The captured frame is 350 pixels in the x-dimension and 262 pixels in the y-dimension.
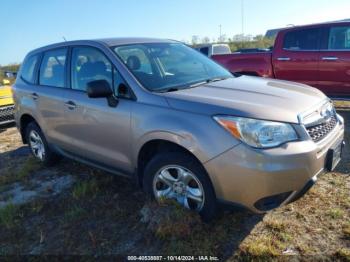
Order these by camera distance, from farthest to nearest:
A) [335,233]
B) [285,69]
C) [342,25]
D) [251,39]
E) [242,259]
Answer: [251,39]
[285,69]
[342,25]
[335,233]
[242,259]

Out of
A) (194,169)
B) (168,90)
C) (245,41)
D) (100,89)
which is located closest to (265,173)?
(194,169)

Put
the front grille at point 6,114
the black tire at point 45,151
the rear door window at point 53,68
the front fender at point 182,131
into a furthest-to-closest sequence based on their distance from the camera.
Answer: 1. the front grille at point 6,114
2. the black tire at point 45,151
3. the rear door window at point 53,68
4. the front fender at point 182,131

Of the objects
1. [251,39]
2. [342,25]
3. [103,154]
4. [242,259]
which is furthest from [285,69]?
[251,39]

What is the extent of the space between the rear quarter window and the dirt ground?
1748 millimetres

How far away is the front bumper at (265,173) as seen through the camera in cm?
278

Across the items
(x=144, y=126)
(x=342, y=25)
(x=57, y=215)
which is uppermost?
(x=342, y=25)

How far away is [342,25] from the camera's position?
7.09m

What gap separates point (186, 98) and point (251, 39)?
2988 cm

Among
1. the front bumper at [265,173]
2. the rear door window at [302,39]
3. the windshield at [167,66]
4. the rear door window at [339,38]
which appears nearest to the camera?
the front bumper at [265,173]

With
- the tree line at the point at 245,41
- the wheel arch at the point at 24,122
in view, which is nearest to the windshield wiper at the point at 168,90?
the wheel arch at the point at 24,122

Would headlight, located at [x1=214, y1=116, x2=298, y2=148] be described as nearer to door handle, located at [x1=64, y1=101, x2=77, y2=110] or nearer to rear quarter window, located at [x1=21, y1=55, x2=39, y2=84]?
door handle, located at [x1=64, y1=101, x2=77, y2=110]

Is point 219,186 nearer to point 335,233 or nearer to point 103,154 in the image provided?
point 335,233

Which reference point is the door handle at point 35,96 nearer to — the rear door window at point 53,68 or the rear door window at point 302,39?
the rear door window at point 53,68

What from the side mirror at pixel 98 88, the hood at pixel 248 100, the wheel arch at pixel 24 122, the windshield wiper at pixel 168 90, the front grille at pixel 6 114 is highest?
the side mirror at pixel 98 88
